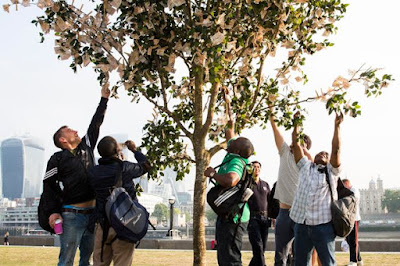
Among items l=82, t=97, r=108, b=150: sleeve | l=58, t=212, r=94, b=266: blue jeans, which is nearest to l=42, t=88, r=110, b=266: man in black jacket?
l=58, t=212, r=94, b=266: blue jeans

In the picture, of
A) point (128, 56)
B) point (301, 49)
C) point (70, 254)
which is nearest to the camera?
point (70, 254)

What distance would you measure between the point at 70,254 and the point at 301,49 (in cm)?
648

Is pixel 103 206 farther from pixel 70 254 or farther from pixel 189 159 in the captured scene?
pixel 189 159

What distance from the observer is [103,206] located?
246 inches

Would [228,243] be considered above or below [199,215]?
below

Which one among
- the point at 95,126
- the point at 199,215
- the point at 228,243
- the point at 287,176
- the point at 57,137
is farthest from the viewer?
the point at 199,215

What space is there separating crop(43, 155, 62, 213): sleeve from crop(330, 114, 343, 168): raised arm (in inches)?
141

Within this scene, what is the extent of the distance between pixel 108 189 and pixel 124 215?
411 mm

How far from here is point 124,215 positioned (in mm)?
6059

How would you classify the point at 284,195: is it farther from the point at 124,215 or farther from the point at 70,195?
the point at 70,195

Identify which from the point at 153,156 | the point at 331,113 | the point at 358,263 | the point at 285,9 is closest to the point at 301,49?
the point at 285,9

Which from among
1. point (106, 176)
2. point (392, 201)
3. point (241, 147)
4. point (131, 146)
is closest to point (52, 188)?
point (106, 176)

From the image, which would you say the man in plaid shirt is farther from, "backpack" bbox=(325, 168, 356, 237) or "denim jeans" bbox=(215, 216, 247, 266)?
"denim jeans" bbox=(215, 216, 247, 266)

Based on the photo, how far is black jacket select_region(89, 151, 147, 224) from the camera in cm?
625
